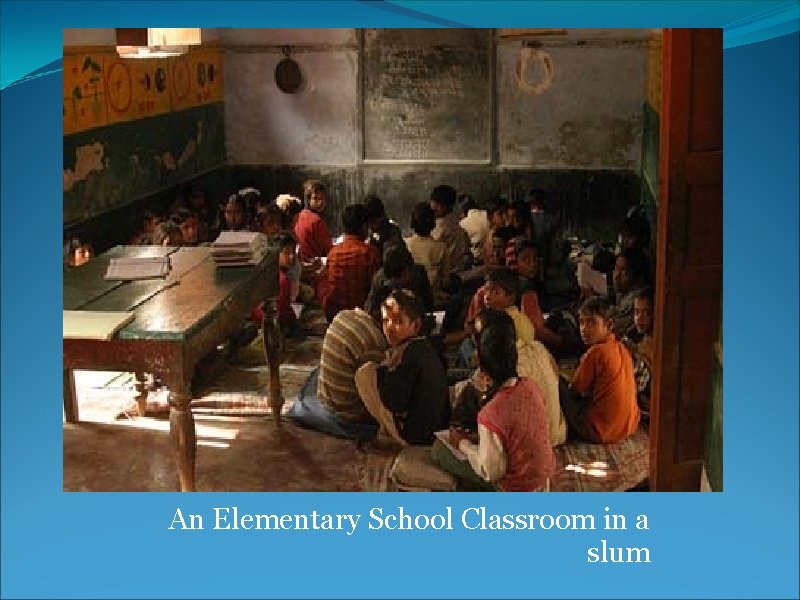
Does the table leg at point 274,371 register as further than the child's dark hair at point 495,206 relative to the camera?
No

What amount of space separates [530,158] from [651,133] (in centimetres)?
68

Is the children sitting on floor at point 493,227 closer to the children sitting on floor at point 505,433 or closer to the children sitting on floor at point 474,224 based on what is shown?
the children sitting on floor at point 474,224

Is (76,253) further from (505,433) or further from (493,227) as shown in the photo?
(505,433)

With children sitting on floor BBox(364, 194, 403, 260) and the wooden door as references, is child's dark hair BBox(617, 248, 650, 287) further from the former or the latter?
children sitting on floor BBox(364, 194, 403, 260)

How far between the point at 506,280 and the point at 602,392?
0.62m

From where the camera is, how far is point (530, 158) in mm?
5000

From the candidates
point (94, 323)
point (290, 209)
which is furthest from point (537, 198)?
point (94, 323)

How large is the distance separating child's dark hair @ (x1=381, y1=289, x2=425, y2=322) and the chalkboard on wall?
0.93 metres

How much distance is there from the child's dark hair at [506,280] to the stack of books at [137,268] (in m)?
1.40

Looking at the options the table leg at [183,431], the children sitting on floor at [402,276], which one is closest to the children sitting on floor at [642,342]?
the children sitting on floor at [402,276]

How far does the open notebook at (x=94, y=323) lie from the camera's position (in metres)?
3.82

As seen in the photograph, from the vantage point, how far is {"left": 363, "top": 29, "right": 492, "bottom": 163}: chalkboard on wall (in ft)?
16.6

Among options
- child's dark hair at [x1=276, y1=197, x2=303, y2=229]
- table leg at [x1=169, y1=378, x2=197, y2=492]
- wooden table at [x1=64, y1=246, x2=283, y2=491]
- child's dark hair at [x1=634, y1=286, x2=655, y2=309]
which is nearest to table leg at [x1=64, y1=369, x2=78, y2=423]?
wooden table at [x1=64, y1=246, x2=283, y2=491]

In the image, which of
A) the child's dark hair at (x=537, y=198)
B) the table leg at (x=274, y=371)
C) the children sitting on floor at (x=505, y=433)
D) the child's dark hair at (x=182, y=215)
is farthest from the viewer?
the child's dark hair at (x=537, y=198)
